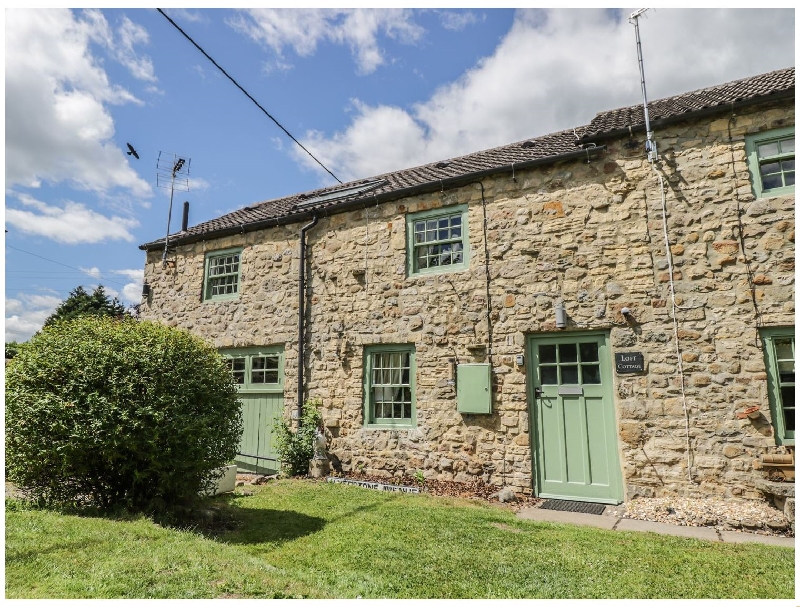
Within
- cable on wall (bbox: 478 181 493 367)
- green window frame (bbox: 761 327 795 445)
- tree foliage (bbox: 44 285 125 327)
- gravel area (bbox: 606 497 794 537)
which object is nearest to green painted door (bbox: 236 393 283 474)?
cable on wall (bbox: 478 181 493 367)

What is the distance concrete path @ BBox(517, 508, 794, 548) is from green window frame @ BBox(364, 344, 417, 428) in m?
2.75

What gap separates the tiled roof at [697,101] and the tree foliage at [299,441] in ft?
22.7

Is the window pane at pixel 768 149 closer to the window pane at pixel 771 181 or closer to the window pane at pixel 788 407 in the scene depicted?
the window pane at pixel 771 181

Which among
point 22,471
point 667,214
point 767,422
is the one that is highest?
point 667,214

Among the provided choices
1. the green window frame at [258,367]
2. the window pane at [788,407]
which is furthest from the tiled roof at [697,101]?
the green window frame at [258,367]

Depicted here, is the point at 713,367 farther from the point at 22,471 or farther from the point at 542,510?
the point at 22,471

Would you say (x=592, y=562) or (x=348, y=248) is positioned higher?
(x=348, y=248)

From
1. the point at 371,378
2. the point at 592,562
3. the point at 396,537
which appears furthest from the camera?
the point at 371,378

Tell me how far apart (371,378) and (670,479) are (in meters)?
5.09

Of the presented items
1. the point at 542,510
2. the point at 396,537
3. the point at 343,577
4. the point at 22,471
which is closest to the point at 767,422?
the point at 542,510

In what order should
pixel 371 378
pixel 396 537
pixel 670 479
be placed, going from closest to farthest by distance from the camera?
pixel 396 537
pixel 670 479
pixel 371 378

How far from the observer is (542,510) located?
6805 mm

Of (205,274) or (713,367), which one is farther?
(205,274)

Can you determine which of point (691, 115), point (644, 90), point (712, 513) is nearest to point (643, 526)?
point (712, 513)
